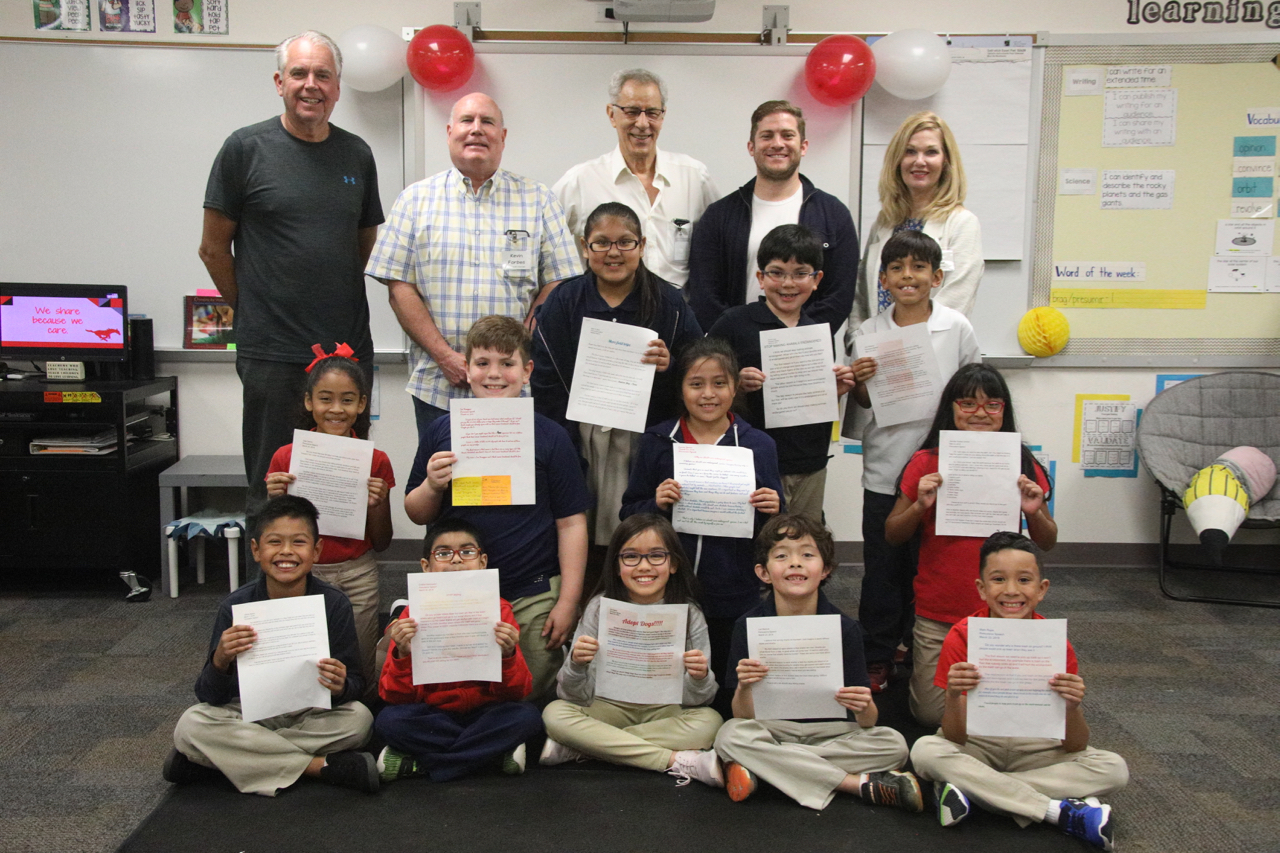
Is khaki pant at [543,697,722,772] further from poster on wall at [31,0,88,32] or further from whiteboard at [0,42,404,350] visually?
poster on wall at [31,0,88,32]

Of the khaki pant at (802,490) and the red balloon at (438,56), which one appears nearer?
the khaki pant at (802,490)

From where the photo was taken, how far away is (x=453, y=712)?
239 cm

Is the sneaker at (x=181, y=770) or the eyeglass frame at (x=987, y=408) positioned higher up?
the eyeglass frame at (x=987, y=408)

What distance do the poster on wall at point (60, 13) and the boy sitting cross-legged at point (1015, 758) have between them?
14.2 ft

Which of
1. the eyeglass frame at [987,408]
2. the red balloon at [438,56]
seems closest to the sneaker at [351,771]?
the eyeglass frame at [987,408]

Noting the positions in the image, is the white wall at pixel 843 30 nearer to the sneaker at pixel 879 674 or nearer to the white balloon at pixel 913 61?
the white balloon at pixel 913 61

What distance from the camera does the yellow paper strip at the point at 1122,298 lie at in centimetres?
422

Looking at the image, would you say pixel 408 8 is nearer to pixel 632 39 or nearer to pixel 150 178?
pixel 632 39

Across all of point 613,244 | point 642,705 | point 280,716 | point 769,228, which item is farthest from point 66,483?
point 769,228

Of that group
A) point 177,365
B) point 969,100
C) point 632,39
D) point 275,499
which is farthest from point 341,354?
point 969,100

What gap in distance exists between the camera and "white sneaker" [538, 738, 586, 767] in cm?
239

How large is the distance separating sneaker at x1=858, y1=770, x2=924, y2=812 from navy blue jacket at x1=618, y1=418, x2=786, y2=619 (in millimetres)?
592

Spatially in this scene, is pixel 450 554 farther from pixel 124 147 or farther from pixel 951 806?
pixel 124 147

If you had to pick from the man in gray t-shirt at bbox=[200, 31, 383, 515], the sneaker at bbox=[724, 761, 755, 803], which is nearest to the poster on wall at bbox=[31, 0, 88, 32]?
the man in gray t-shirt at bbox=[200, 31, 383, 515]
